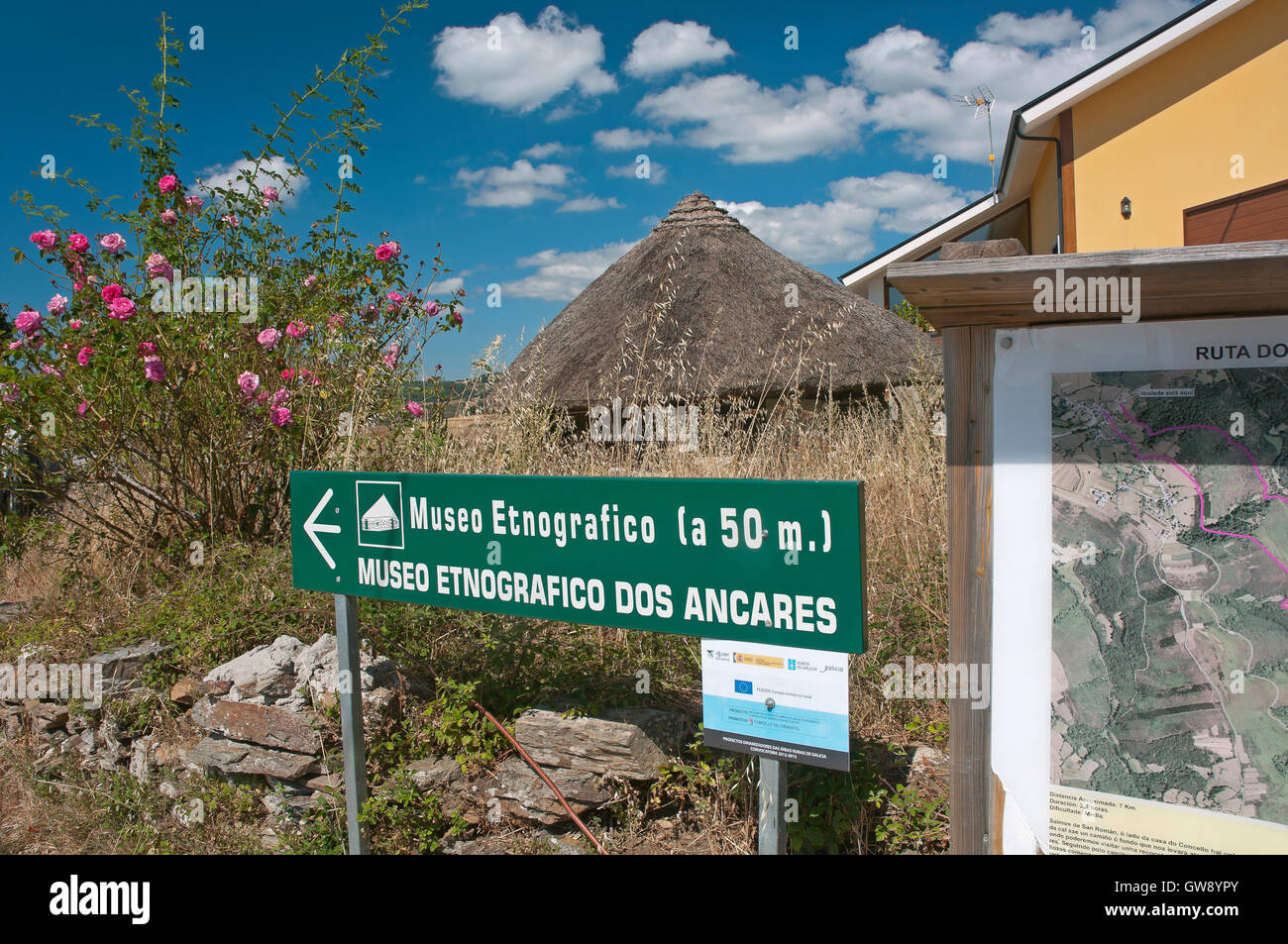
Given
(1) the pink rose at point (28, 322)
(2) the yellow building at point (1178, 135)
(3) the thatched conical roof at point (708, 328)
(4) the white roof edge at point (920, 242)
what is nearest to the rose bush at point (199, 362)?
(1) the pink rose at point (28, 322)

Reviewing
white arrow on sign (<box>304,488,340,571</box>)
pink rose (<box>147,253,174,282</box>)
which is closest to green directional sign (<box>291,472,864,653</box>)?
white arrow on sign (<box>304,488,340,571</box>)

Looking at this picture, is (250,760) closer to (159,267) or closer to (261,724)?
(261,724)

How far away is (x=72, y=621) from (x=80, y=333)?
63.1 inches

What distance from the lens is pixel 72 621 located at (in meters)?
4.21

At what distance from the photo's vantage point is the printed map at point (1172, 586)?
1700 mm

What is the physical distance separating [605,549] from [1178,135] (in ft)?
28.1

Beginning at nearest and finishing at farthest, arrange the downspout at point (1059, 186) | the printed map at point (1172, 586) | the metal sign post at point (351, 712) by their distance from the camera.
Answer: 1. the printed map at point (1172, 586)
2. the metal sign post at point (351, 712)
3. the downspout at point (1059, 186)

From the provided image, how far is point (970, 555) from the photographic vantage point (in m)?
1.94

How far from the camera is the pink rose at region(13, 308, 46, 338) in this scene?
14.2 ft

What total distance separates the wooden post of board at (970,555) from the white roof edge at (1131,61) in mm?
7915

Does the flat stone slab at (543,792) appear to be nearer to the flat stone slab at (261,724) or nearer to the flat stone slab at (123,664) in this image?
the flat stone slab at (261,724)

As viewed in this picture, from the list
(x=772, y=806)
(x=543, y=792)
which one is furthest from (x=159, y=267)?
(x=772, y=806)

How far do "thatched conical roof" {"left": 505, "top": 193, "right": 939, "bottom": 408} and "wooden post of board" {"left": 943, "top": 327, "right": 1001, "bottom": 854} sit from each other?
17.4 ft

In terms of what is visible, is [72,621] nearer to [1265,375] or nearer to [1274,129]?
[1265,375]
